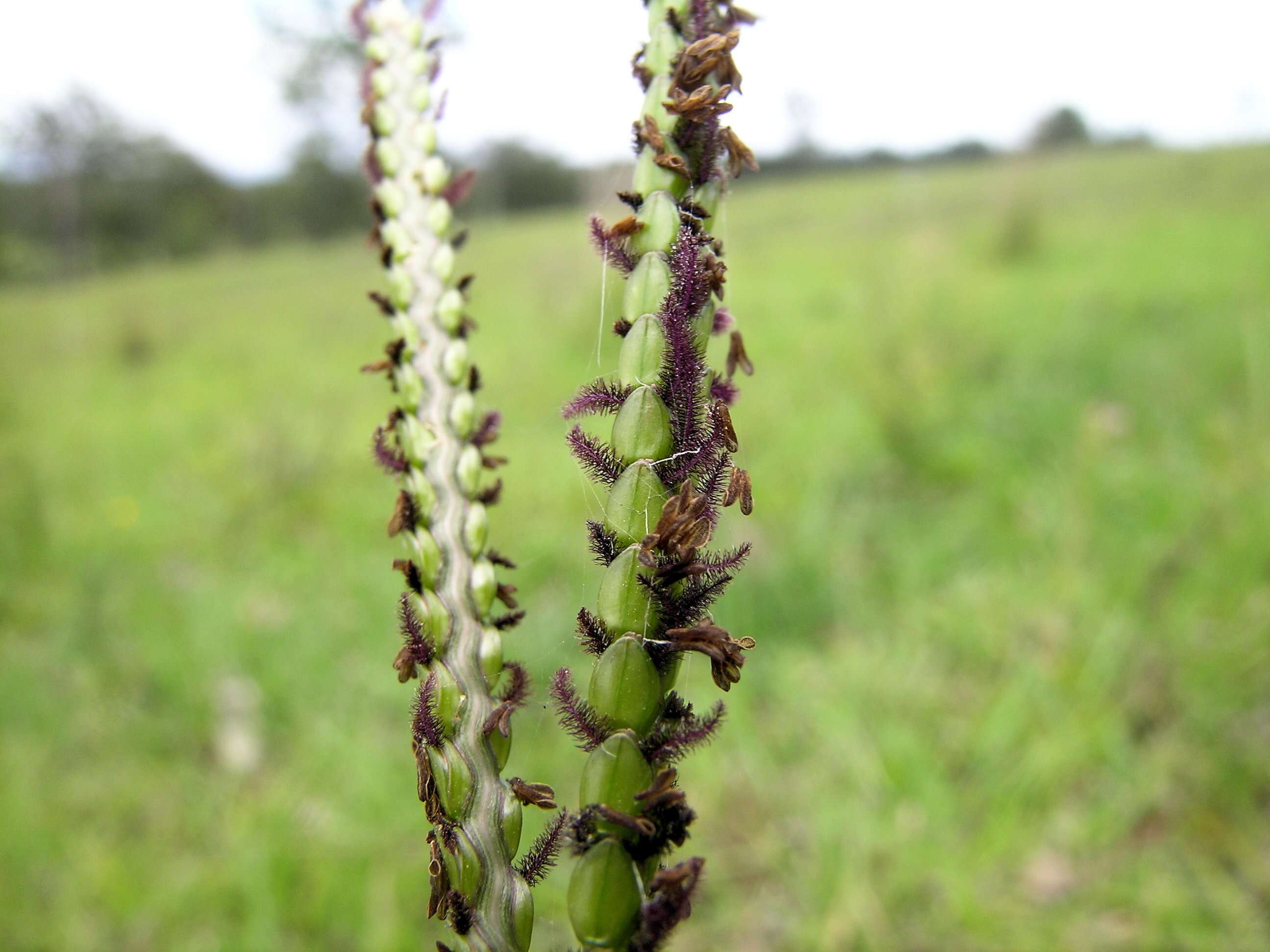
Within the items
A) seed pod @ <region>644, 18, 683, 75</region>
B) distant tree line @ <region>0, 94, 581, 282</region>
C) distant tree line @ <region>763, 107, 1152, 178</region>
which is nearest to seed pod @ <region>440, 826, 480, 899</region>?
seed pod @ <region>644, 18, 683, 75</region>

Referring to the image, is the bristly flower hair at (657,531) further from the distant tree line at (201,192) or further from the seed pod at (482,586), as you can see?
the distant tree line at (201,192)

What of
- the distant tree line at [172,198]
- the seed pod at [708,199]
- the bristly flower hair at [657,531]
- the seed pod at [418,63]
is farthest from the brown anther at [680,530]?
the distant tree line at [172,198]

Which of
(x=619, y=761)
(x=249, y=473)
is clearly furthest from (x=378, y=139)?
(x=249, y=473)

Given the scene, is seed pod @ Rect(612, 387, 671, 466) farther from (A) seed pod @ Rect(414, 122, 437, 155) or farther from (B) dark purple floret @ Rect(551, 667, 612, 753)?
(A) seed pod @ Rect(414, 122, 437, 155)

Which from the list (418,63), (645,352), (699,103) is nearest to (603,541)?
(645,352)

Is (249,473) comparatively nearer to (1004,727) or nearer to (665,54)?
(1004,727)
